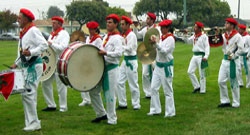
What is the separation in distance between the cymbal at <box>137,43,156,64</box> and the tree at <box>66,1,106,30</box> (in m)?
63.1

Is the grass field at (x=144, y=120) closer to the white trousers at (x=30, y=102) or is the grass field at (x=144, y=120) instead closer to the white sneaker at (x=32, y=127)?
the white sneaker at (x=32, y=127)

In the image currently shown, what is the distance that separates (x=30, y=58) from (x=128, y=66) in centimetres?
315

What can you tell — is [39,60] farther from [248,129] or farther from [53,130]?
[248,129]

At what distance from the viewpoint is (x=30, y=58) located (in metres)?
7.50

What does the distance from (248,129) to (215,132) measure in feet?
2.18

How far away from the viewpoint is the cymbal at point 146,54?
8.99m

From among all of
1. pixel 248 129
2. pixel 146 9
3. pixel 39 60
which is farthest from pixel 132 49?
pixel 146 9

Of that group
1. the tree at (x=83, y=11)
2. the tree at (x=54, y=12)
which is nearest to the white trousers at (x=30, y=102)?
the tree at (x=83, y=11)

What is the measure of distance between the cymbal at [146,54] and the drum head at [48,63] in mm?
2067

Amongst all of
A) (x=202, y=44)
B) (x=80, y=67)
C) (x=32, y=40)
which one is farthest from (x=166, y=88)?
(x=202, y=44)

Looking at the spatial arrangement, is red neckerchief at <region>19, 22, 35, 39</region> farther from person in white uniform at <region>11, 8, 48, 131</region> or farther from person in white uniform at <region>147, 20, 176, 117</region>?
person in white uniform at <region>147, 20, 176, 117</region>

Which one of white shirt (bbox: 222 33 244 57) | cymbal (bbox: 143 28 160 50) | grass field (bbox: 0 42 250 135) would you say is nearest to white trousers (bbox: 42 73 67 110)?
grass field (bbox: 0 42 250 135)

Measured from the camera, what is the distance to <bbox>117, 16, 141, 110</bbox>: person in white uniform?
31.9 ft

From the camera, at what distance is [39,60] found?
25.3ft
